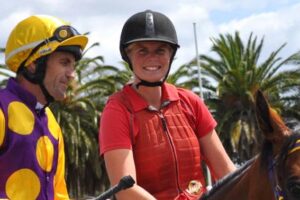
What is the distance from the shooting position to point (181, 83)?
36125 millimetres

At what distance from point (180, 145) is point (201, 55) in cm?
3181

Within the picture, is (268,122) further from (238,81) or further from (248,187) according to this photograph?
(238,81)

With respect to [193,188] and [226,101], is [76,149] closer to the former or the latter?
[226,101]

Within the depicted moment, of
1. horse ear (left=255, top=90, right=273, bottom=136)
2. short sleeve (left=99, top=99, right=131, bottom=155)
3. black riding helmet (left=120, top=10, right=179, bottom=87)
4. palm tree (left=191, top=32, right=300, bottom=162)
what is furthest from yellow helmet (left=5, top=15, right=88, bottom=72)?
palm tree (left=191, top=32, right=300, bottom=162)

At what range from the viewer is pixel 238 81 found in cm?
3488

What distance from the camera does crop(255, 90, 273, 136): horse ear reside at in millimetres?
3453

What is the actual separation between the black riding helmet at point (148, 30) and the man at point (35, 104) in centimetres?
32

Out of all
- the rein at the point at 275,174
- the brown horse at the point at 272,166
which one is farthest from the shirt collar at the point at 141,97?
the rein at the point at 275,174

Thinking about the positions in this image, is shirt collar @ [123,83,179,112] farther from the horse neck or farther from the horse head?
the horse head

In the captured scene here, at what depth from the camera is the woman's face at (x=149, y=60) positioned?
14.9 ft

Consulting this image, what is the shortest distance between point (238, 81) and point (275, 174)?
3182 centimetres

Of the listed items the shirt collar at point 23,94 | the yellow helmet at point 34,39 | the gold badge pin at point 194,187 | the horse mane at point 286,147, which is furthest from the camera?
the gold badge pin at point 194,187

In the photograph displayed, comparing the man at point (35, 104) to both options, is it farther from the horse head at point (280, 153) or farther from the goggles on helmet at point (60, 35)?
the horse head at point (280, 153)

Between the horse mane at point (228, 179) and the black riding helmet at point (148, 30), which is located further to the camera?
the black riding helmet at point (148, 30)
